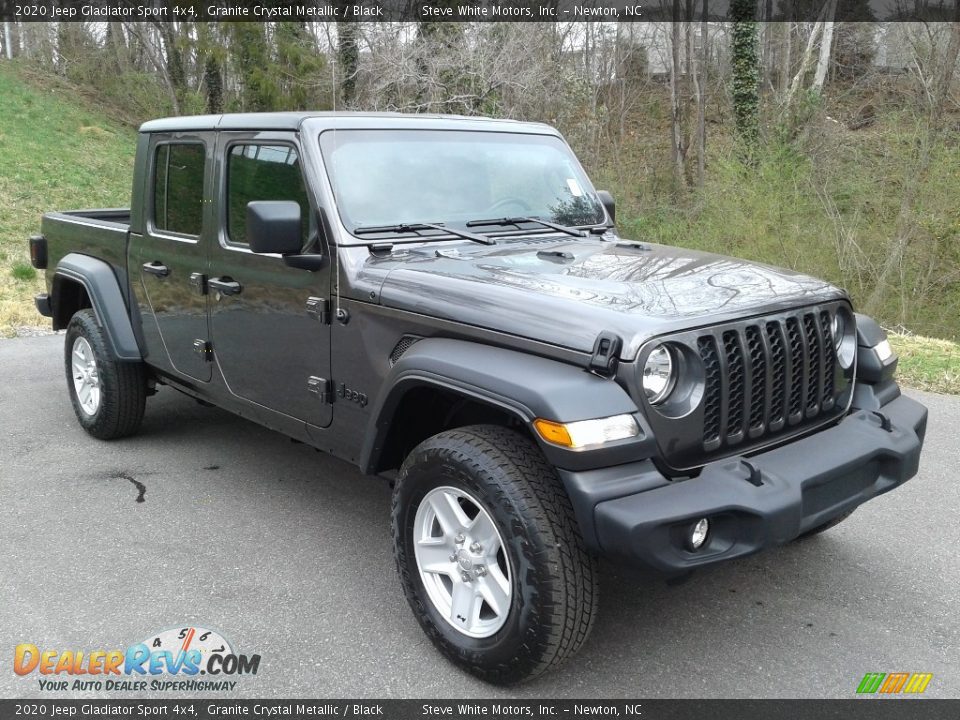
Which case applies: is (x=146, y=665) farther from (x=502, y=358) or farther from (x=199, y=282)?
(x=199, y=282)

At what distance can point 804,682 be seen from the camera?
117 inches

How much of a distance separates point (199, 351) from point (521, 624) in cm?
252

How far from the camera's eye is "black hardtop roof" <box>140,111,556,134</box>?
3.86 m

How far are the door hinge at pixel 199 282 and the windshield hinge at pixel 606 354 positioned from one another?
2.39 m

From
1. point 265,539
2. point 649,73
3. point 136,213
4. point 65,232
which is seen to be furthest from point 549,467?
point 649,73

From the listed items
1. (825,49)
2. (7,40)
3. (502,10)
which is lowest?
(825,49)

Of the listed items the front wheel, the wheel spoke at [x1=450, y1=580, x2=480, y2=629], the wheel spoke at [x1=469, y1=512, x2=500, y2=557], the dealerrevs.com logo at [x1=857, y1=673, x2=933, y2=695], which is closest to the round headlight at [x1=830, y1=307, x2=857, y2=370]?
the dealerrevs.com logo at [x1=857, y1=673, x2=933, y2=695]

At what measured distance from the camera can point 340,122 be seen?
12.7 feet

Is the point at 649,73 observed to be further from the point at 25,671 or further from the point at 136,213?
the point at 25,671

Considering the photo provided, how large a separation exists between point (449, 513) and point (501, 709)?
0.66 metres

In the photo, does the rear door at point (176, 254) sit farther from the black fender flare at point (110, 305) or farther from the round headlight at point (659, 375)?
the round headlight at point (659, 375)

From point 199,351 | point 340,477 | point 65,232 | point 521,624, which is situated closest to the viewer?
point 521,624

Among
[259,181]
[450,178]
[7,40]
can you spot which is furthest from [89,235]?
[7,40]

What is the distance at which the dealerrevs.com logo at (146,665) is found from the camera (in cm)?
299
